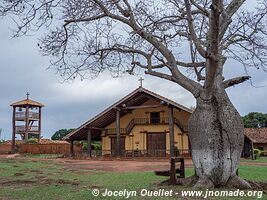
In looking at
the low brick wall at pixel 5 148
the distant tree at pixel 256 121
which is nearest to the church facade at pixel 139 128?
the low brick wall at pixel 5 148

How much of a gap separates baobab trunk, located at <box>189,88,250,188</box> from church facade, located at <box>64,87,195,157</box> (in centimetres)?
1988

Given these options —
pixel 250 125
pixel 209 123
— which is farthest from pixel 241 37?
pixel 250 125

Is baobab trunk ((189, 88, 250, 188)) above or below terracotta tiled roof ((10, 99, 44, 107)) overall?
below

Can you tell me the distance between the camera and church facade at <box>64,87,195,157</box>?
30.8 m

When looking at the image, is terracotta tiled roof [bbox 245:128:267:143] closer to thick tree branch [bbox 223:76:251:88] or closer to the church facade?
the church facade

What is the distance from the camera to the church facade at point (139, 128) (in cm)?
3078

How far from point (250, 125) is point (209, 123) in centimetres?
5429

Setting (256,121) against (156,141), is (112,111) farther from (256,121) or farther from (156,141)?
(256,121)

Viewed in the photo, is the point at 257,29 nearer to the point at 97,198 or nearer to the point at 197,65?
the point at 197,65

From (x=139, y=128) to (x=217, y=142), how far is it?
2425 cm

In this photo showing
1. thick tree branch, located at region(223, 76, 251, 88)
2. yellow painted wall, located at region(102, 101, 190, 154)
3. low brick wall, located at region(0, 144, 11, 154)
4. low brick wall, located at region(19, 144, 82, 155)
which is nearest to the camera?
thick tree branch, located at region(223, 76, 251, 88)

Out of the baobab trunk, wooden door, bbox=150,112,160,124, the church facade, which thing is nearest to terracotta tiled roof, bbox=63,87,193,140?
the church facade

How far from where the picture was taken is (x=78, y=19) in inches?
400

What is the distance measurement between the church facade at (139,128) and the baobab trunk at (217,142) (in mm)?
19880
